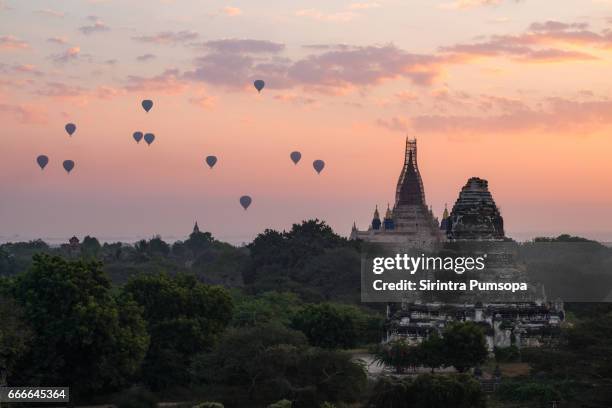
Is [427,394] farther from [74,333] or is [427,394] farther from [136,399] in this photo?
[74,333]

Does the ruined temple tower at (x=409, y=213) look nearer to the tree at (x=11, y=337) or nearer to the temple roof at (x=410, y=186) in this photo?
the temple roof at (x=410, y=186)

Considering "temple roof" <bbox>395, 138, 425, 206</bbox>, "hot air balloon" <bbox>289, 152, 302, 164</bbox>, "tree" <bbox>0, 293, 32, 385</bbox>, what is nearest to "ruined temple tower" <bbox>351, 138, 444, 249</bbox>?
"temple roof" <bbox>395, 138, 425, 206</bbox>

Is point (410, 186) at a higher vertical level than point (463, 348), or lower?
higher

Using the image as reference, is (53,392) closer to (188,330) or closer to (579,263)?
(188,330)

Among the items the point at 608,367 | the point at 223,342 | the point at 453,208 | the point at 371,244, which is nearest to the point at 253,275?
the point at 371,244

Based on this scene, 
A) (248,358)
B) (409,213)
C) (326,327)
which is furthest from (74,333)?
(409,213)

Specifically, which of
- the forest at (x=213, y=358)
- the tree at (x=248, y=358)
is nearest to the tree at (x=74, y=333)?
the forest at (x=213, y=358)
